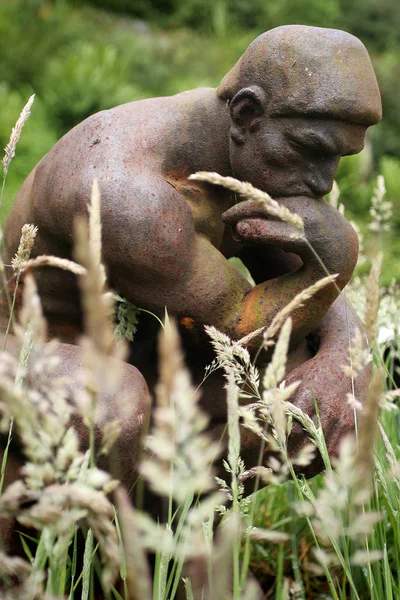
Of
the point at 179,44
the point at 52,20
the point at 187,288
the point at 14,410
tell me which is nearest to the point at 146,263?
the point at 187,288

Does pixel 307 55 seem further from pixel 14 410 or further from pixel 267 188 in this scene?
pixel 14 410

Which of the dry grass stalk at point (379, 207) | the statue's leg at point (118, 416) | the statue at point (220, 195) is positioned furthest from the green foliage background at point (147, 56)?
the statue's leg at point (118, 416)

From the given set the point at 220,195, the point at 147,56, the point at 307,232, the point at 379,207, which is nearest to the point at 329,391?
the point at 307,232

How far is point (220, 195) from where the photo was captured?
3.84 feet

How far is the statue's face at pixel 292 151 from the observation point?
1.00 meters

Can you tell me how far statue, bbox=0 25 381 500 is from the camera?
3.27 feet

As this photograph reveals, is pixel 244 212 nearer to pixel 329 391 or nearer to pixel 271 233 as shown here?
pixel 271 233

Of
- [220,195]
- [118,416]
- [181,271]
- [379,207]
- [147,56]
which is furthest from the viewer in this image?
[147,56]

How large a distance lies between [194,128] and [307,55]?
0.68ft

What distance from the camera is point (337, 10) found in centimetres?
726

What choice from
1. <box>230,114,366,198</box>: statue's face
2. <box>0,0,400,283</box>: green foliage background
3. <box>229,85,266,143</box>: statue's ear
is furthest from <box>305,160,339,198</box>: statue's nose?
<box>0,0,400,283</box>: green foliage background

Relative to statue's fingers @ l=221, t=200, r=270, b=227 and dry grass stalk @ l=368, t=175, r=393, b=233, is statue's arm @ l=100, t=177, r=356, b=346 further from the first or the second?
dry grass stalk @ l=368, t=175, r=393, b=233

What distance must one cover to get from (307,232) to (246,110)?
7.5 inches

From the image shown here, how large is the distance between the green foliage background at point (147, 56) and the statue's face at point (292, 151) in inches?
88.5
